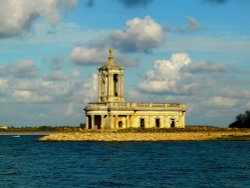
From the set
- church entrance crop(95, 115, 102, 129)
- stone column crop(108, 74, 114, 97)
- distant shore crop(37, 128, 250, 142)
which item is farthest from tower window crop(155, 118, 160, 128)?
church entrance crop(95, 115, 102, 129)

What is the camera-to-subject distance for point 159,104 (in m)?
101

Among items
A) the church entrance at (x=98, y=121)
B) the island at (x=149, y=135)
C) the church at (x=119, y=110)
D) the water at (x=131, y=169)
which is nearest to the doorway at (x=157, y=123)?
the church at (x=119, y=110)

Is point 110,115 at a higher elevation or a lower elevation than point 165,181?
higher

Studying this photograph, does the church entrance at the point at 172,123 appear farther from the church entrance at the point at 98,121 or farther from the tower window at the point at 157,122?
the church entrance at the point at 98,121

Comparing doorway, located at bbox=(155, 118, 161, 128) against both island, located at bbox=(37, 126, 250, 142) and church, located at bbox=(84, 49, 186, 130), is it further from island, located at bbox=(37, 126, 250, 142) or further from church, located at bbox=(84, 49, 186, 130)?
island, located at bbox=(37, 126, 250, 142)

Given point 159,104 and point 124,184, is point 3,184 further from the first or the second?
point 159,104

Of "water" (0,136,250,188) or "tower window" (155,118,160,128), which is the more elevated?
"tower window" (155,118,160,128)

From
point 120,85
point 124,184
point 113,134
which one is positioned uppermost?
point 120,85

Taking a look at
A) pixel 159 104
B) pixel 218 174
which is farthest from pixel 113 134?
pixel 218 174

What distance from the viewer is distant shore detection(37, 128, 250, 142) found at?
90.4m

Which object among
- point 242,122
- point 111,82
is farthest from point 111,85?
point 242,122

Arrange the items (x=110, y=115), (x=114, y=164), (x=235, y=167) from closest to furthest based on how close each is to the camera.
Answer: (x=235, y=167), (x=114, y=164), (x=110, y=115)

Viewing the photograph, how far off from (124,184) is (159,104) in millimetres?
59621

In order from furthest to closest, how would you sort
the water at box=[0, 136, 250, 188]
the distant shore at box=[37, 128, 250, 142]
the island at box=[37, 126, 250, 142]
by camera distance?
the island at box=[37, 126, 250, 142] → the distant shore at box=[37, 128, 250, 142] → the water at box=[0, 136, 250, 188]
